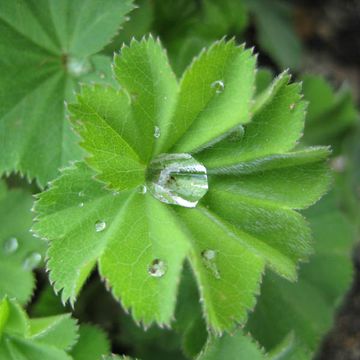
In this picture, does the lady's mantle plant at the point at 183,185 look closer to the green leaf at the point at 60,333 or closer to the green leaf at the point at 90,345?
the green leaf at the point at 60,333

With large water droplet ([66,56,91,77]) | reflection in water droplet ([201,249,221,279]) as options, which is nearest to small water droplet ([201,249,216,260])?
reflection in water droplet ([201,249,221,279])

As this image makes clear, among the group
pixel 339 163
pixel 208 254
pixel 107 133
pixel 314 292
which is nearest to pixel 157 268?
pixel 208 254

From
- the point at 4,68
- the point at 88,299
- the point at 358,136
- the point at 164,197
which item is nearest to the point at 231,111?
the point at 164,197

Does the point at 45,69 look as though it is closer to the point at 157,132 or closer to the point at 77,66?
the point at 77,66

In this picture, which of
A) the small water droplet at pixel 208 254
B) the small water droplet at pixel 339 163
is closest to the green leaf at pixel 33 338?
the small water droplet at pixel 208 254

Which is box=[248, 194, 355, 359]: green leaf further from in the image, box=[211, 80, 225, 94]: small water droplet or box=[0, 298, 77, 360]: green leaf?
box=[211, 80, 225, 94]: small water droplet

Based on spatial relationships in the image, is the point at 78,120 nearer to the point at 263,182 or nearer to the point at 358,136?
the point at 263,182
